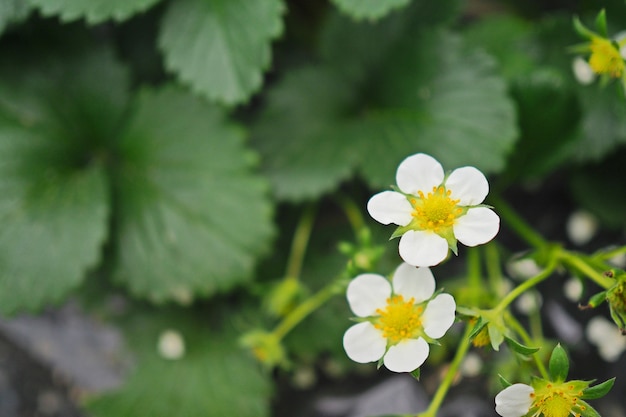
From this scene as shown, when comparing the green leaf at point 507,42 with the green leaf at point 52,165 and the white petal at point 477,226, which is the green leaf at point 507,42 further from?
the green leaf at point 52,165

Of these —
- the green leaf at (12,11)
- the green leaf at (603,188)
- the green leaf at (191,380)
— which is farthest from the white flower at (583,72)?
the green leaf at (12,11)

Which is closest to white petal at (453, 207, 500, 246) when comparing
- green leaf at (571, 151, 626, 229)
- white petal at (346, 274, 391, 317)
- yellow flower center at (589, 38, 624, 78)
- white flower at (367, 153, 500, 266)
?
white flower at (367, 153, 500, 266)

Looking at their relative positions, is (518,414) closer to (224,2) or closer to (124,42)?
(224,2)

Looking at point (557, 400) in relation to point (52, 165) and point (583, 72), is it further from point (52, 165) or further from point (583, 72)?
point (52, 165)

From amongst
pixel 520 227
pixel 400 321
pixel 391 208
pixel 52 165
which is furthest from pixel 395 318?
pixel 52 165

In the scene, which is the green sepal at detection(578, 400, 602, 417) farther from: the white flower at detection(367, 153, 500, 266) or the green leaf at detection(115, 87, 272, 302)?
the green leaf at detection(115, 87, 272, 302)

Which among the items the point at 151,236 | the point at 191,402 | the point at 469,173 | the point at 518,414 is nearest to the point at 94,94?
the point at 151,236
